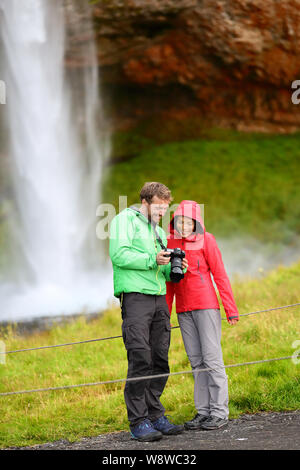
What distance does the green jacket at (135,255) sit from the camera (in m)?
4.27

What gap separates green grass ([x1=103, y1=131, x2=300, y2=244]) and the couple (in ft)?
41.9

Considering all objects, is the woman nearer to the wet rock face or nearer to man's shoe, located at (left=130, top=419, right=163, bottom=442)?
man's shoe, located at (left=130, top=419, right=163, bottom=442)

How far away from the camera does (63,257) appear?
17547 millimetres

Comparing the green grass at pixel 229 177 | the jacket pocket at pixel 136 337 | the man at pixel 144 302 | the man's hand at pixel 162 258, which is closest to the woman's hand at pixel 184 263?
the man at pixel 144 302

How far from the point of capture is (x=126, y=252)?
426 centimetres

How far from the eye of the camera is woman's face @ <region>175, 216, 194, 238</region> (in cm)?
470

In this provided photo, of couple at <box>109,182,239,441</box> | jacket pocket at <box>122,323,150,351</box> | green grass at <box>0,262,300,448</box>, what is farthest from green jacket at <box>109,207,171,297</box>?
green grass at <box>0,262,300,448</box>

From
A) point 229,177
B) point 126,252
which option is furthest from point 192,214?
point 229,177

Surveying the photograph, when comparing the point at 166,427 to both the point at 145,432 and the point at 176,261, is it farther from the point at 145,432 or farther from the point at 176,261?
the point at 176,261

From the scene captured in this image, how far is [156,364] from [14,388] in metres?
2.51

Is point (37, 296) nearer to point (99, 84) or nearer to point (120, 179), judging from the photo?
point (120, 179)

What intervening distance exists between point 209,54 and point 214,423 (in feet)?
50.6
